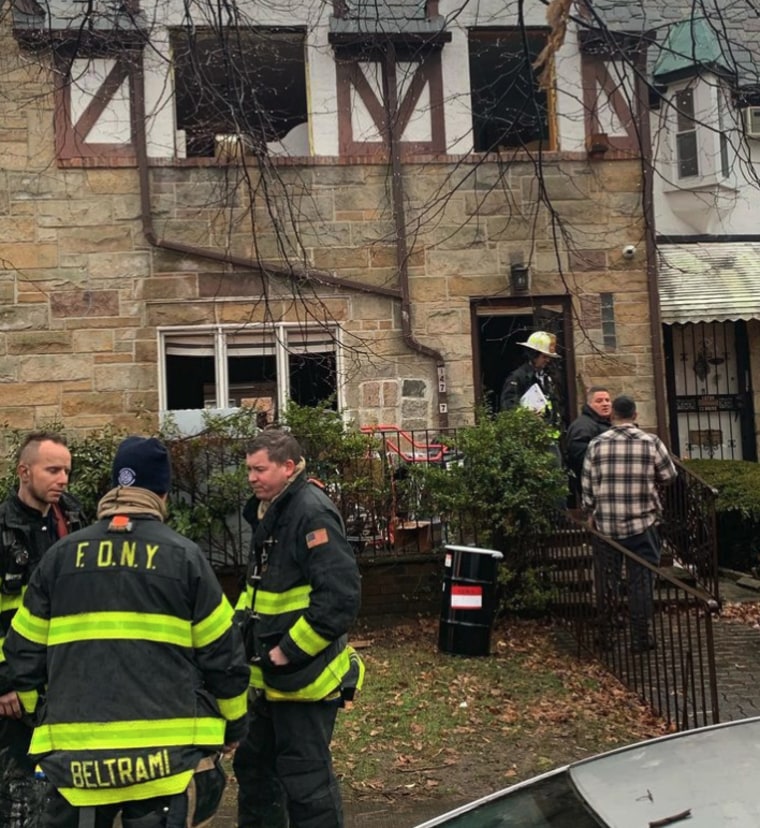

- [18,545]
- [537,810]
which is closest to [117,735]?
[18,545]

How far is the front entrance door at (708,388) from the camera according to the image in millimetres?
11953

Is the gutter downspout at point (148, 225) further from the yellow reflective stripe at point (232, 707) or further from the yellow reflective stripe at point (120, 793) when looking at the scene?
the yellow reflective stripe at point (120, 793)

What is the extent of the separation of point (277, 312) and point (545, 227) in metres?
3.19

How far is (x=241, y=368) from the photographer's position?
1004cm

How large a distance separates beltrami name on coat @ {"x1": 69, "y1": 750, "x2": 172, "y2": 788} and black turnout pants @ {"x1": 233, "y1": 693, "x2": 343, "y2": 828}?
33.5 inches

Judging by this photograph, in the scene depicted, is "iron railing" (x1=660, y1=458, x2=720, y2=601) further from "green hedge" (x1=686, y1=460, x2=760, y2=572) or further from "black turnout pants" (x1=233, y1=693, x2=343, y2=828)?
"black turnout pants" (x1=233, y1=693, x2=343, y2=828)

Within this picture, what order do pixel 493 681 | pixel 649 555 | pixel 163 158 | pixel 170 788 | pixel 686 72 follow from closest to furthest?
pixel 170 788 → pixel 493 681 → pixel 649 555 → pixel 163 158 → pixel 686 72

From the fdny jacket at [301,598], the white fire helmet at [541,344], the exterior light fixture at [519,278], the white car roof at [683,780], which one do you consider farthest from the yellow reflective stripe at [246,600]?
the exterior light fixture at [519,278]

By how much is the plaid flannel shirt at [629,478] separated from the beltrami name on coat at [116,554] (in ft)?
15.3

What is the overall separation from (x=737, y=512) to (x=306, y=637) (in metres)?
7.54

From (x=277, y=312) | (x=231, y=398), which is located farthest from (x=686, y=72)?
(x=231, y=398)

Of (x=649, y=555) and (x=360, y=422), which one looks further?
(x=360, y=422)

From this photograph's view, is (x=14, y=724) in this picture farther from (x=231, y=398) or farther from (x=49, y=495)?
(x=231, y=398)

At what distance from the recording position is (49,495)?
3.81m
